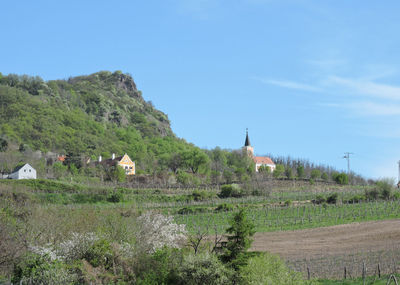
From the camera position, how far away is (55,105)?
6752 inches

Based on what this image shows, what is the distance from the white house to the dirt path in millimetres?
56149

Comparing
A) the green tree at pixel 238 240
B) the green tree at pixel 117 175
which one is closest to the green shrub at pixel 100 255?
the green tree at pixel 238 240

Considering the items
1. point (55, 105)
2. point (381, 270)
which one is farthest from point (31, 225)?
point (55, 105)

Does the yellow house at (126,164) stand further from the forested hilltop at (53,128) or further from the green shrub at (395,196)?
the green shrub at (395,196)

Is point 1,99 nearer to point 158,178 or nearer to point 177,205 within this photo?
point 158,178

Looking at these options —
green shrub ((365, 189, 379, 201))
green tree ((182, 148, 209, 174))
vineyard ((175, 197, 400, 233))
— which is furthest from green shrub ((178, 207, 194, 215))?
green tree ((182, 148, 209, 174))

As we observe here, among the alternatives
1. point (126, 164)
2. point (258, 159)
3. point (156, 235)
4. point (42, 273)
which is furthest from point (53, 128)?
point (42, 273)

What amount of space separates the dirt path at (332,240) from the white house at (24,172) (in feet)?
184

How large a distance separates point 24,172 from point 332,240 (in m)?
63.8

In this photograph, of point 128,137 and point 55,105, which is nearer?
point 55,105

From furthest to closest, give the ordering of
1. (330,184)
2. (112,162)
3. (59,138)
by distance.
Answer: (59,138)
(112,162)
(330,184)

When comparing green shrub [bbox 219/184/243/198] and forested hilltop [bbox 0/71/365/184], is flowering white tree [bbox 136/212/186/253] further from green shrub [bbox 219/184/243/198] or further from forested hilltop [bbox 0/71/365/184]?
forested hilltop [bbox 0/71/365/184]

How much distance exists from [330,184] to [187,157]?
37.3m

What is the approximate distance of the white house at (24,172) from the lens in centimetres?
9056
